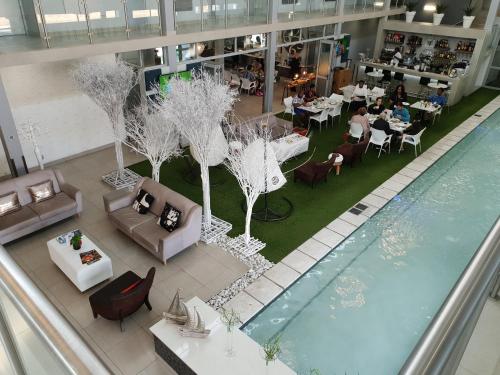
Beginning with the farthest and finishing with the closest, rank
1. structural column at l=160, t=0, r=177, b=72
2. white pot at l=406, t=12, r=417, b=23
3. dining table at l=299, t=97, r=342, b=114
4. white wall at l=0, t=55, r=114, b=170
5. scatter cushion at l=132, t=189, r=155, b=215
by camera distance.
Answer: white pot at l=406, t=12, r=417, b=23, dining table at l=299, t=97, r=342, b=114, structural column at l=160, t=0, r=177, b=72, white wall at l=0, t=55, r=114, b=170, scatter cushion at l=132, t=189, r=155, b=215

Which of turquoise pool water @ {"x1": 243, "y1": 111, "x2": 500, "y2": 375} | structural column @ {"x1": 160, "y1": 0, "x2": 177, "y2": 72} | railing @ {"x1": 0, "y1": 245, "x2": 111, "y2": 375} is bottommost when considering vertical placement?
turquoise pool water @ {"x1": 243, "y1": 111, "x2": 500, "y2": 375}

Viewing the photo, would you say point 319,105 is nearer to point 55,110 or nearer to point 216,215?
point 216,215

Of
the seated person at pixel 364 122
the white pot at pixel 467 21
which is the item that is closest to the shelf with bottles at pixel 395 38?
the white pot at pixel 467 21

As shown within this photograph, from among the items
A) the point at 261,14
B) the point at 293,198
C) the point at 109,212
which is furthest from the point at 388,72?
the point at 109,212

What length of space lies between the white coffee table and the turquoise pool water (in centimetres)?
269

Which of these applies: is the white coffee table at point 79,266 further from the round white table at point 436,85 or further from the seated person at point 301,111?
the round white table at point 436,85

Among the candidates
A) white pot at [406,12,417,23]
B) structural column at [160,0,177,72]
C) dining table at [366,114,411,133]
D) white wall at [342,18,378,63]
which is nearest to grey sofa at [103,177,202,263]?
structural column at [160,0,177,72]

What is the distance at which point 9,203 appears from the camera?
313 inches

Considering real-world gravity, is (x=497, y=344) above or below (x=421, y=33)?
above

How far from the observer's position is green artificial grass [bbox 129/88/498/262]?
845 centimetres

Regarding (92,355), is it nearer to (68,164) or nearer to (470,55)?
(68,164)

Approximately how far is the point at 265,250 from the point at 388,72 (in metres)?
13.7

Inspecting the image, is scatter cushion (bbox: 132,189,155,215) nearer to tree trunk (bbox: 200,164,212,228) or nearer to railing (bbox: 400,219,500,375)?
tree trunk (bbox: 200,164,212,228)

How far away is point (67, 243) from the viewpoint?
7.14m
